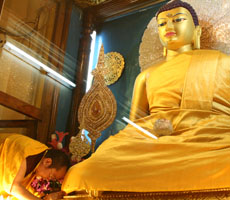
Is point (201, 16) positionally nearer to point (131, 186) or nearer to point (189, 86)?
point (189, 86)

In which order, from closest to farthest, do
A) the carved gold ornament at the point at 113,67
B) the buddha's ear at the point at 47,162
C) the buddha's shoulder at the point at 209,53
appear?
the buddha's ear at the point at 47,162 < the buddha's shoulder at the point at 209,53 < the carved gold ornament at the point at 113,67

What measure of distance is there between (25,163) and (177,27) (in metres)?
1.55

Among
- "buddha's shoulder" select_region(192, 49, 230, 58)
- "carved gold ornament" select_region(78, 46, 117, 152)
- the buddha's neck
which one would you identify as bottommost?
"carved gold ornament" select_region(78, 46, 117, 152)

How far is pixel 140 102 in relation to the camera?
2.80 metres

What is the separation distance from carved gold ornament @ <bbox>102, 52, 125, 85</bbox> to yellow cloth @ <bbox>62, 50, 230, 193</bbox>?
666 mm

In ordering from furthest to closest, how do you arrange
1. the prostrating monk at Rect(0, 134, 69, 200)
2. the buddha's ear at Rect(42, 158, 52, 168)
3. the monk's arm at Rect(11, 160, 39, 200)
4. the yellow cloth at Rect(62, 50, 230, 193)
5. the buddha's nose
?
the buddha's nose, the buddha's ear at Rect(42, 158, 52, 168), the prostrating monk at Rect(0, 134, 69, 200), the monk's arm at Rect(11, 160, 39, 200), the yellow cloth at Rect(62, 50, 230, 193)

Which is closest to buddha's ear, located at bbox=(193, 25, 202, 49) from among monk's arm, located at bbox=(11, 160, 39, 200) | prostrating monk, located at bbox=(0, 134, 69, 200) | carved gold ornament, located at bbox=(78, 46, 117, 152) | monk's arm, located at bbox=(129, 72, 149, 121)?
monk's arm, located at bbox=(129, 72, 149, 121)

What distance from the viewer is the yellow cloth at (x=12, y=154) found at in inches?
85.3

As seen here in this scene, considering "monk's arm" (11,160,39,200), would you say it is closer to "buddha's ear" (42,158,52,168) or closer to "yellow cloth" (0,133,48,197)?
"yellow cloth" (0,133,48,197)

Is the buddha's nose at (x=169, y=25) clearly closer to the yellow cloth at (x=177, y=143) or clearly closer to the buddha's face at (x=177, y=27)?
the buddha's face at (x=177, y=27)

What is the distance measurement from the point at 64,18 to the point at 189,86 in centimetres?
170

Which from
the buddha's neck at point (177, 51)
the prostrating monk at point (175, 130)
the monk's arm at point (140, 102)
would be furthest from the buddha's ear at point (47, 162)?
the buddha's neck at point (177, 51)

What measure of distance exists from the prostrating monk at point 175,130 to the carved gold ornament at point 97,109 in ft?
0.69

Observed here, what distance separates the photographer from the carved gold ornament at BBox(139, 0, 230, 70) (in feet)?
9.46
